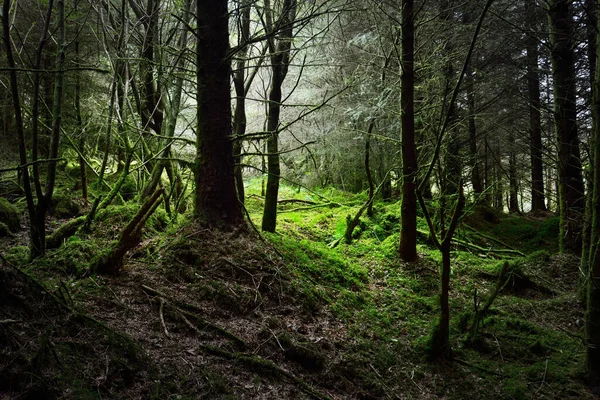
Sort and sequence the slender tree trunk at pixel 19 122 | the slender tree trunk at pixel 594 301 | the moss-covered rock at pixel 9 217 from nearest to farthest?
the slender tree trunk at pixel 19 122, the slender tree trunk at pixel 594 301, the moss-covered rock at pixel 9 217

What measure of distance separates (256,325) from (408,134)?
4930 mm

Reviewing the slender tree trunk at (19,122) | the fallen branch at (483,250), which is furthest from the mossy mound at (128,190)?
the fallen branch at (483,250)

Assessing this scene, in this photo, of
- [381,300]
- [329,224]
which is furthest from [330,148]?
[381,300]

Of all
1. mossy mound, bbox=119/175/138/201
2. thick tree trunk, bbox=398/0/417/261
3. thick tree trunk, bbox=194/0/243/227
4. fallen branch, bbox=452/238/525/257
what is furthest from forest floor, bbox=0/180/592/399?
mossy mound, bbox=119/175/138/201

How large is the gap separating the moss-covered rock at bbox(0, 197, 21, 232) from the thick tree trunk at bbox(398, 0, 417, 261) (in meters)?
6.70

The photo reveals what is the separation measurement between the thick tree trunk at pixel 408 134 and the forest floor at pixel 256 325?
21.7 inches

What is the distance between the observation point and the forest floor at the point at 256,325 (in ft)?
8.74

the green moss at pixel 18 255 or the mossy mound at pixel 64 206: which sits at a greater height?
the mossy mound at pixel 64 206

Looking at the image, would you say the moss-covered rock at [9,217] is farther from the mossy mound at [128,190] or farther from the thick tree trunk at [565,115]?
the thick tree trunk at [565,115]

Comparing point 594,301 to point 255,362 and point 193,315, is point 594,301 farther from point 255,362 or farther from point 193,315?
point 193,315

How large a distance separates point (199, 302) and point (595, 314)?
4324 millimetres

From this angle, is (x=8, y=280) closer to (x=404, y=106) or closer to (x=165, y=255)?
(x=165, y=255)

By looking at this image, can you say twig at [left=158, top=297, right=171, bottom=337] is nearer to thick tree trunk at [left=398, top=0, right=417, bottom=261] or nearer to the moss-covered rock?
the moss-covered rock

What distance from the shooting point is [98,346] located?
2.84m
